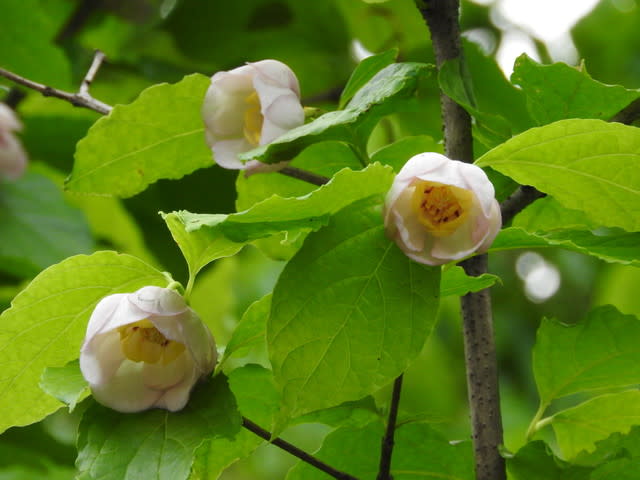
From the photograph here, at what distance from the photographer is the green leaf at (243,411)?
65 centimetres

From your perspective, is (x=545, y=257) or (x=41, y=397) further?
(x=545, y=257)

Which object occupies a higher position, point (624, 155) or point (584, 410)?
point (624, 155)

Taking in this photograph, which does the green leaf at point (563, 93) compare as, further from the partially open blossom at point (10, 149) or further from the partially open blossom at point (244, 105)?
the partially open blossom at point (10, 149)

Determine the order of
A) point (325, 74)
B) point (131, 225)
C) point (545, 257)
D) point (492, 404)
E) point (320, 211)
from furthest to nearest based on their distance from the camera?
point (545, 257) < point (131, 225) < point (325, 74) < point (492, 404) < point (320, 211)

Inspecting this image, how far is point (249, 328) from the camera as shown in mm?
602

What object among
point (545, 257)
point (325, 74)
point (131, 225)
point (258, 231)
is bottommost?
point (545, 257)

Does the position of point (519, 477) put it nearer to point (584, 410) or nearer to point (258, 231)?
point (584, 410)

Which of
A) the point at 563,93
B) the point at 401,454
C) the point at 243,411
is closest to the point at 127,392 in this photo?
the point at 243,411

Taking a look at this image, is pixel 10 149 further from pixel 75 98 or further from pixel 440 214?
pixel 440 214

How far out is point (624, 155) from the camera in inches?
20.3

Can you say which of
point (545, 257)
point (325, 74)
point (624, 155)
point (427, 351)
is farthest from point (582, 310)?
point (624, 155)

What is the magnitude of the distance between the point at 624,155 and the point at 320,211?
18 centimetres

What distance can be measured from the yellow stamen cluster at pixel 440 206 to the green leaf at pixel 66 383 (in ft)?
0.77

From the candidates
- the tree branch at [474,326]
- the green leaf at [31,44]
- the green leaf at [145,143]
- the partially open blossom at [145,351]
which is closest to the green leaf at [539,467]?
the tree branch at [474,326]
